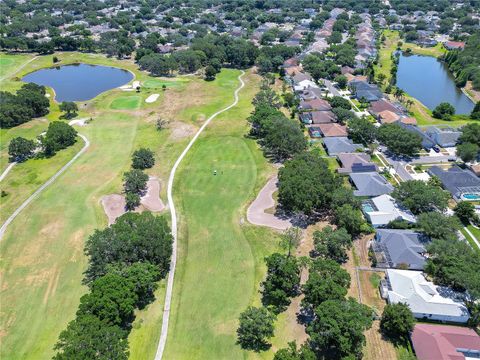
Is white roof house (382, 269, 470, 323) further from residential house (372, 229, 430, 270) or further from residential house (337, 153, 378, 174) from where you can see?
residential house (337, 153, 378, 174)

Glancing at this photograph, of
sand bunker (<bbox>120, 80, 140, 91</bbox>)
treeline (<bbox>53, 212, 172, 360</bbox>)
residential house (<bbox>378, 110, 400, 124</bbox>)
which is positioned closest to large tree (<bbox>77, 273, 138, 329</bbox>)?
treeline (<bbox>53, 212, 172, 360</bbox>)

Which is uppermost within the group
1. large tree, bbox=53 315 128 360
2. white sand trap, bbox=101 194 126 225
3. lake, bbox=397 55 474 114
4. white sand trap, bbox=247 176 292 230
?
large tree, bbox=53 315 128 360

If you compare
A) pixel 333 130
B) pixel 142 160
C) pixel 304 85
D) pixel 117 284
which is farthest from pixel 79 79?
pixel 117 284

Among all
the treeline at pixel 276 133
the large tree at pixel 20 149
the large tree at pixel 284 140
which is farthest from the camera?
the large tree at pixel 20 149

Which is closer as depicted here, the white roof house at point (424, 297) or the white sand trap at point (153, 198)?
the white roof house at point (424, 297)

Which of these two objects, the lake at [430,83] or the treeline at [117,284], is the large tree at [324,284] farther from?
the lake at [430,83]

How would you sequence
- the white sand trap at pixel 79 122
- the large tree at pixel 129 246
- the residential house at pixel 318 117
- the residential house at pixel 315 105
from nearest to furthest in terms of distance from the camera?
1. the large tree at pixel 129 246
2. the residential house at pixel 318 117
3. the white sand trap at pixel 79 122
4. the residential house at pixel 315 105

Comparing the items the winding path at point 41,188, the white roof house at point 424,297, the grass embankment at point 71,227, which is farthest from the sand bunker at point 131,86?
the white roof house at point 424,297
